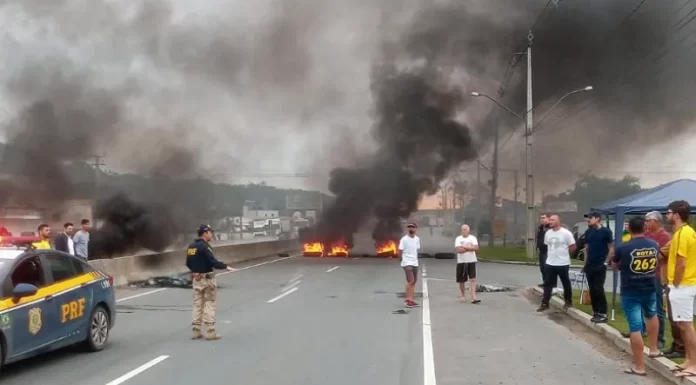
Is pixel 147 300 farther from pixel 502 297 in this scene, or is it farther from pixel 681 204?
pixel 681 204

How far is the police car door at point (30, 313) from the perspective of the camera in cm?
647

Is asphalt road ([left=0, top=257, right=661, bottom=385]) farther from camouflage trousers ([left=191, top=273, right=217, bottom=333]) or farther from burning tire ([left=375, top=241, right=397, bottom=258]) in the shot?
burning tire ([left=375, top=241, right=397, bottom=258])

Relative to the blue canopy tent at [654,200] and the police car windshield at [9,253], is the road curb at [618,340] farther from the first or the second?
the police car windshield at [9,253]

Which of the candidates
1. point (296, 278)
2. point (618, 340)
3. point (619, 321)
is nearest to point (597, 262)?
point (619, 321)

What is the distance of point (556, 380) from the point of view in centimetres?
664

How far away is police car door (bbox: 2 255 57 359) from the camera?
21.2ft

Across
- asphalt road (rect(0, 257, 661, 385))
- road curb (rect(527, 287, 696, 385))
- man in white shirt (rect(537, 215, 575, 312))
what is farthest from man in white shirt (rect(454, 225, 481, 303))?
man in white shirt (rect(537, 215, 575, 312))

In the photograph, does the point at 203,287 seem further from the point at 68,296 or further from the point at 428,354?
the point at 428,354

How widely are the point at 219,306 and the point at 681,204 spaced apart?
8537 mm

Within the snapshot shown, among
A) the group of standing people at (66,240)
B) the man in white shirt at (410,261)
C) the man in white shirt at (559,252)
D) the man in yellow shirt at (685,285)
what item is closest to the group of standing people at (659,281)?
the man in yellow shirt at (685,285)

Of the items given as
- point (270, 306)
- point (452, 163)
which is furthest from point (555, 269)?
point (452, 163)

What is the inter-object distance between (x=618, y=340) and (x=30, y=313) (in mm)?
6771

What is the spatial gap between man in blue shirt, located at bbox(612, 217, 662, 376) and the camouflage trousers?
4.99 meters

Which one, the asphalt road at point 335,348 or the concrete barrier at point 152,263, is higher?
the concrete barrier at point 152,263
